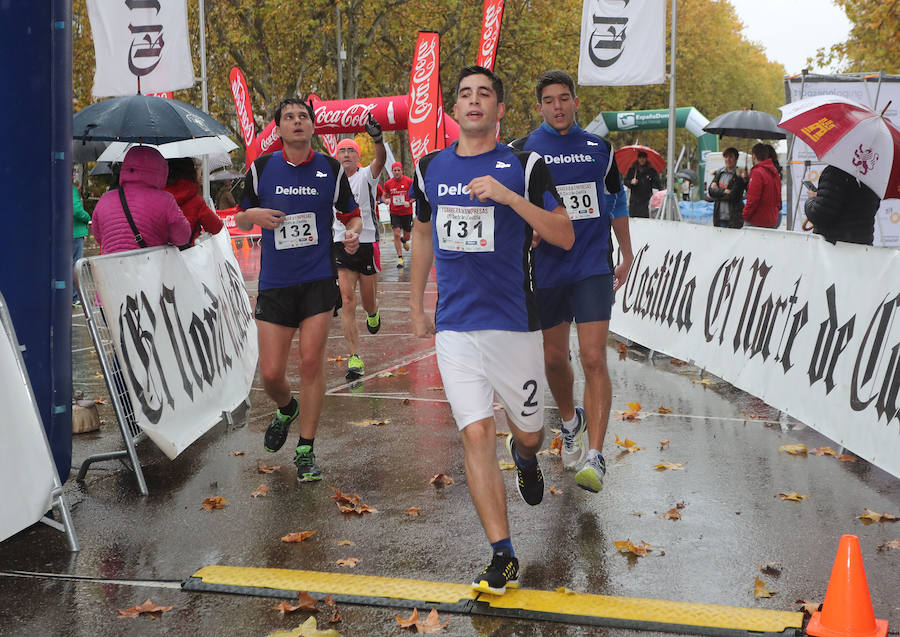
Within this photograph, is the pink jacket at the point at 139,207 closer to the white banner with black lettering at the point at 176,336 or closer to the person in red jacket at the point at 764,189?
the white banner with black lettering at the point at 176,336

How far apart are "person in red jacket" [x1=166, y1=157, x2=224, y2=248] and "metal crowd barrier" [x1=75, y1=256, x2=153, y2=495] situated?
60.2 inches

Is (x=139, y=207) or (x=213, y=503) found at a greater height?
(x=139, y=207)

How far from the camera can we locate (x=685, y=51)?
60.2 meters

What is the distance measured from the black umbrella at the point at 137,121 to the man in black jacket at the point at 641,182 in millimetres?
13847

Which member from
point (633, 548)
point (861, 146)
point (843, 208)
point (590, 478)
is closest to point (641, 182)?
point (843, 208)

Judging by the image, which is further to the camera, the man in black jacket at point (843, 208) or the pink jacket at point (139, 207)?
the man in black jacket at point (843, 208)

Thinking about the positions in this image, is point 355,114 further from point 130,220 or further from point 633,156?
point 130,220

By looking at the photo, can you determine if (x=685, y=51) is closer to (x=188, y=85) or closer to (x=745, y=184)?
(x=745, y=184)

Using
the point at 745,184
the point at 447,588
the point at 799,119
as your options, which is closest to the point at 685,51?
the point at 745,184

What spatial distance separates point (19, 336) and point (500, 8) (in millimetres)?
10974

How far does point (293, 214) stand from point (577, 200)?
1.72 meters

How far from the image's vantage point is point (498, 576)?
4.29 m

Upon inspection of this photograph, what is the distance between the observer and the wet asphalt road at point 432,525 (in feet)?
14.1

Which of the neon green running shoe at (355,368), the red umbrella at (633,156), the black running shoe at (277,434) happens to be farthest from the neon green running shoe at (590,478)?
the red umbrella at (633,156)
